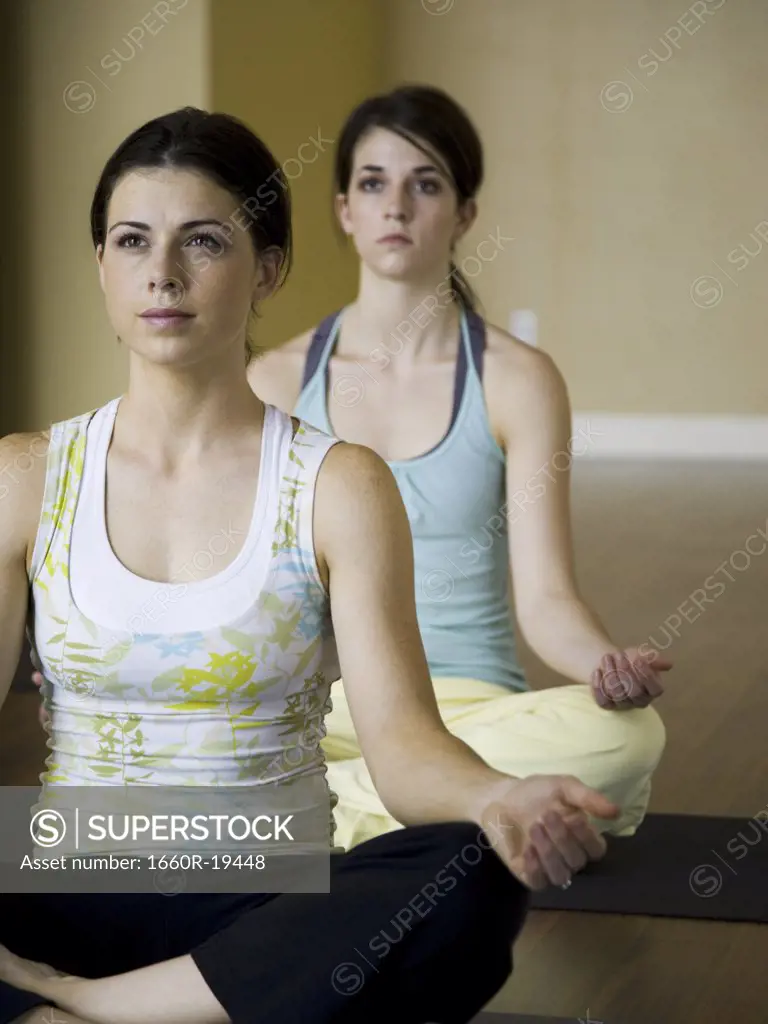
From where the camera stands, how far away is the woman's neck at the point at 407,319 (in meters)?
2.13

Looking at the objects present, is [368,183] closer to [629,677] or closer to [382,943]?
[629,677]

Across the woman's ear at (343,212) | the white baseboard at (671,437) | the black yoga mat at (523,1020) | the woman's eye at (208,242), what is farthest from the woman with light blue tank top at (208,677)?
the white baseboard at (671,437)

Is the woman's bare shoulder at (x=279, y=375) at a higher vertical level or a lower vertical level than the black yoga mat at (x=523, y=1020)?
higher

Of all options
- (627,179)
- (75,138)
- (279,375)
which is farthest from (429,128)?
(627,179)

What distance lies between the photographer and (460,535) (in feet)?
6.77

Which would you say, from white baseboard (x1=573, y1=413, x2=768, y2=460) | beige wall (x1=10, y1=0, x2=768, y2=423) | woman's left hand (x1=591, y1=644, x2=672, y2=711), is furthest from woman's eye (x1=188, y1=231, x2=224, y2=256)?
white baseboard (x1=573, y1=413, x2=768, y2=460)

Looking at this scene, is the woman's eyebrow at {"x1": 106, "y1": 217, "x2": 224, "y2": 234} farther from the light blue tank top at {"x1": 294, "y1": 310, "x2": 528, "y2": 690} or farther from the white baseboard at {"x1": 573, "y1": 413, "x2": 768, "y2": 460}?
the white baseboard at {"x1": 573, "y1": 413, "x2": 768, "y2": 460}

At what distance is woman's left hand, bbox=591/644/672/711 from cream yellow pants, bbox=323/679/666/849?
0.08 meters

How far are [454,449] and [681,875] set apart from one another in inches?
24.9

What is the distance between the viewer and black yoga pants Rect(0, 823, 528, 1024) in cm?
111

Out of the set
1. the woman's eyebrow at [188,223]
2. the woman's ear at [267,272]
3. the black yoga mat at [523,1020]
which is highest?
the woman's eyebrow at [188,223]

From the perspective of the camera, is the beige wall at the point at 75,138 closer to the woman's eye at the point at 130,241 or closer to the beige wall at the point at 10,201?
the beige wall at the point at 10,201

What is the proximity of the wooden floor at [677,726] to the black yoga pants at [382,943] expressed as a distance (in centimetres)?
65

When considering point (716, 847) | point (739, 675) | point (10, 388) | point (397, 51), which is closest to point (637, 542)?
point (739, 675)
